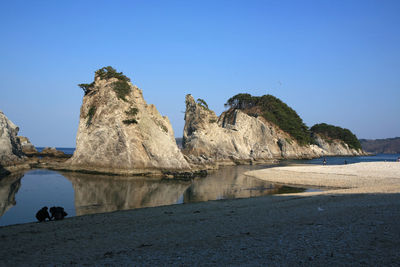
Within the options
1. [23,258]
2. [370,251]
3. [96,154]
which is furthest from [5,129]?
[370,251]

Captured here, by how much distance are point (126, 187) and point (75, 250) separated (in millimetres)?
21972

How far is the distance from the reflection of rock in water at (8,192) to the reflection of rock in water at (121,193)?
4642 millimetres

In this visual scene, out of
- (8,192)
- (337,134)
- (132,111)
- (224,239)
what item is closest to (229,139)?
(132,111)

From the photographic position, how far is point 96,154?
4322cm

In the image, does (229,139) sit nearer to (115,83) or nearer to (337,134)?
(115,83)

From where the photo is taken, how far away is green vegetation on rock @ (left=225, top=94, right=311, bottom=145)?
11403cm

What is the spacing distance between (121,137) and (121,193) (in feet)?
54.8

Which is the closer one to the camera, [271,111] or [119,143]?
[119,143]

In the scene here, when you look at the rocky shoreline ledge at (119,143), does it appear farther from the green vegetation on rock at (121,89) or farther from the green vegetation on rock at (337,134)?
the green vegetation on rock at (337,134)

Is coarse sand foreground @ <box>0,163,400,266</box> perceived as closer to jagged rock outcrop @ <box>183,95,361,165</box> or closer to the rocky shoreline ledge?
the rocky shoreline ledge

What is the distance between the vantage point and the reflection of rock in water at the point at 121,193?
21.5 meters

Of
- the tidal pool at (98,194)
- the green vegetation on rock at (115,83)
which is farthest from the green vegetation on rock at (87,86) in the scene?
the tidal pool at (98,194)

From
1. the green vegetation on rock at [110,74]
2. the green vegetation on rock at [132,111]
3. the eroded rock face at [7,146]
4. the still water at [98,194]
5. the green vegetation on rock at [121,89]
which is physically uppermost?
the green vegetation on rock at [110,74]

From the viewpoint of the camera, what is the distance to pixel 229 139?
76.2 metres
